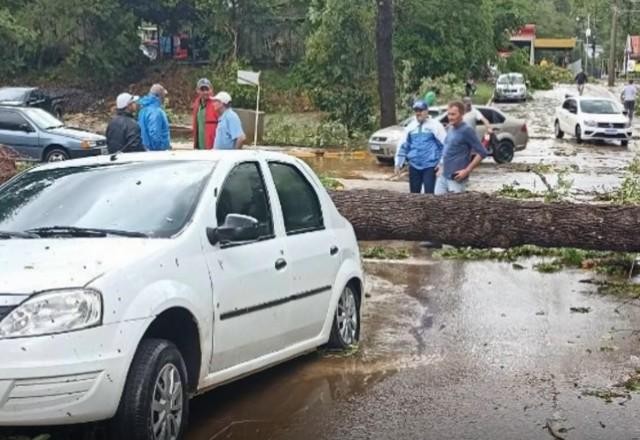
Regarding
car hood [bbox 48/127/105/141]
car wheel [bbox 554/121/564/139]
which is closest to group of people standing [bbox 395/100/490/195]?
car hood [bbox 48/127/105/141]

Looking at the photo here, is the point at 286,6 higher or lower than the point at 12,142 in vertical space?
higher

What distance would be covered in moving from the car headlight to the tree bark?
27938 mm

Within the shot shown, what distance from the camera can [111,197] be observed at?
6.05 m

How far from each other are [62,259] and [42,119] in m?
19.3

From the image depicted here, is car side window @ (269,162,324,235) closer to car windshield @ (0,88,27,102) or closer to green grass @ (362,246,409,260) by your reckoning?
green grass @ (362,246,409,260)

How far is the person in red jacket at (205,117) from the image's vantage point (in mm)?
12648

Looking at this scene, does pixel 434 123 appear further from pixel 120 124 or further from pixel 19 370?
pixel 19 370

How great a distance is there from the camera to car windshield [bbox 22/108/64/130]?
23.1 meters

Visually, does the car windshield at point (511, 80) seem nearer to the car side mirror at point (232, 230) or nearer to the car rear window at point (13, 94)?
the car rear window at point (13, 94)

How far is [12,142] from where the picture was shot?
75.0 ft

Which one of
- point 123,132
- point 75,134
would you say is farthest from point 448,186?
point 75,134

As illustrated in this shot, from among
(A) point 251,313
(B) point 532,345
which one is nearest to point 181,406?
(A) point 251,313

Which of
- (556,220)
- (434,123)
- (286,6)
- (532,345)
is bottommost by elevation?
(532,345)

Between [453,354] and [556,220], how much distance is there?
8.64ft
